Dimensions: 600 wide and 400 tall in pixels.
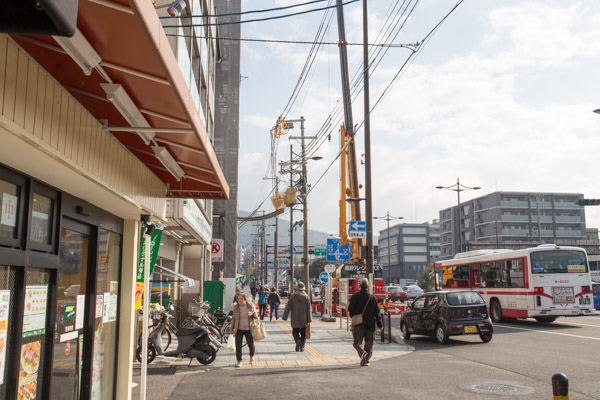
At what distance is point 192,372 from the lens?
436 inches

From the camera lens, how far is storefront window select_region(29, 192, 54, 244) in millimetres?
4863

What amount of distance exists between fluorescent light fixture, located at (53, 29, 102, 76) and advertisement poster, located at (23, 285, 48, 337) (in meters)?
2.14

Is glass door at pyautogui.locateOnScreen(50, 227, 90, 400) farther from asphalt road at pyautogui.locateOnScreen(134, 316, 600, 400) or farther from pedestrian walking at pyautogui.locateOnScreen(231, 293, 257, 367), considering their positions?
pedestrian walking at pyautogui.locateOnScreen(231, 293, 257, 367)

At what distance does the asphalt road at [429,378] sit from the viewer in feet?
28.4

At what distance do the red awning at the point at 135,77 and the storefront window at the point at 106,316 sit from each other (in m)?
1.42

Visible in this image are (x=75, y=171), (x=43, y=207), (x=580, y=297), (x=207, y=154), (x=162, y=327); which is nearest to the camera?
(x=75, y=171)

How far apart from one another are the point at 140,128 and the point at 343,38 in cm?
2249

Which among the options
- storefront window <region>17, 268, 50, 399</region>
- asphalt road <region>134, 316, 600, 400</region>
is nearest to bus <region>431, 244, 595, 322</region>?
asphalt road <region>134, 316, 600, 400</region>

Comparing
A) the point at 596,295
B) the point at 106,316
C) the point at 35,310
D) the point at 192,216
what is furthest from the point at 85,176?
the point at 596,295

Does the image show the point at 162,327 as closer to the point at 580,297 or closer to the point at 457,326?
the point at 457,326

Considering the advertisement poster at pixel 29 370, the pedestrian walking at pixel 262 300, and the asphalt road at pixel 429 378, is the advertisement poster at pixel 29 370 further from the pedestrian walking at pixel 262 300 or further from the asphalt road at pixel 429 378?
the pedestrian walking at pixel 262 300

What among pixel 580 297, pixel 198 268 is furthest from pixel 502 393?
pixel 198 268

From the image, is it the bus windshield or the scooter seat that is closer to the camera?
the scooter seat

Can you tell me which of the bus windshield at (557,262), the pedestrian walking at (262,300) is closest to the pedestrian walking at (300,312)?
the bus windshield at (557,262)
